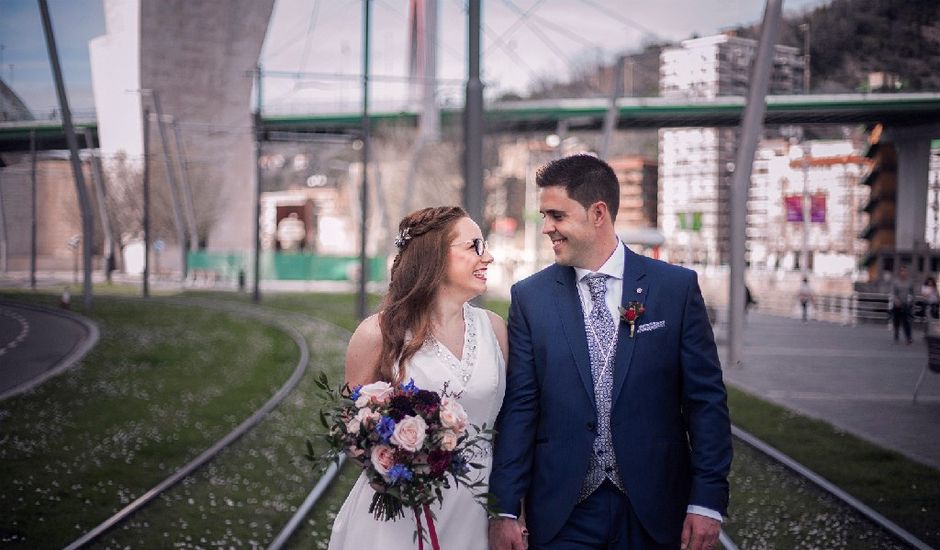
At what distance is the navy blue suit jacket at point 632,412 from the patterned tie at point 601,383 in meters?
0.04

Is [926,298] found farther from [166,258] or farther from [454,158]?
[454,158]

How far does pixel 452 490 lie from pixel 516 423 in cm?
46

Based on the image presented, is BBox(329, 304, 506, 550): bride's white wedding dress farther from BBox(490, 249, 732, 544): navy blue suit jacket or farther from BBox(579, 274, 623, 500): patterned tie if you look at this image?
BBox(579, 274, 623, 500): patterned tie

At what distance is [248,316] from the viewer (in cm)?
3278

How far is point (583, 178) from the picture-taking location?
173 inches

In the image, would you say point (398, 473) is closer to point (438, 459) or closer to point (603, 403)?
point (438, 459)

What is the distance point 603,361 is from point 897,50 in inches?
307

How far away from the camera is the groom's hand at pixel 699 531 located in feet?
13.4

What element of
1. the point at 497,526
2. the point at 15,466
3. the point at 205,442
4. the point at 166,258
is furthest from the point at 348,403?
the point at 166,258

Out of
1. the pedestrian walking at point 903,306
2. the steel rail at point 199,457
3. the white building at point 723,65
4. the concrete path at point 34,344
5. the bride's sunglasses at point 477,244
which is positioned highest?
the white building at point 723,65

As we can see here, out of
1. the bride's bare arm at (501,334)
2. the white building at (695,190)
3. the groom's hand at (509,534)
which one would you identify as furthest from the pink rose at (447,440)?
the white building at (695,190)

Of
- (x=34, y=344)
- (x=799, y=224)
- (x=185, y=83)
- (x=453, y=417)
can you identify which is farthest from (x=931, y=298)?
(x=799, y=224)

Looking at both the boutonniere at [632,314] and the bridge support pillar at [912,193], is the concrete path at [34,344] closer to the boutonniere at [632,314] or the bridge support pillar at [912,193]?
the boutonniere at [632,314]

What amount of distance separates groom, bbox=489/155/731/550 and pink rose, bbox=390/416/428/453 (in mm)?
522
